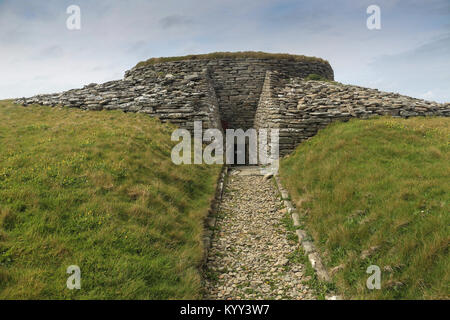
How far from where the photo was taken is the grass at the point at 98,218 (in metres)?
5.59

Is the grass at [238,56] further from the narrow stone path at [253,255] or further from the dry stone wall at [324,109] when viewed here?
the narrow stone path at [253,255]

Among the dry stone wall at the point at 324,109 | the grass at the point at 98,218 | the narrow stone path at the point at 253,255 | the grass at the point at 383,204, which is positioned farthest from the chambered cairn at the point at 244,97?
the grass at the point at 98,218

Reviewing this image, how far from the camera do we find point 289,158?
16406mm

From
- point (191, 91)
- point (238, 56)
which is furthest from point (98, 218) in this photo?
point (238, 56)

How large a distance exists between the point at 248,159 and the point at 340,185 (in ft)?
37.2

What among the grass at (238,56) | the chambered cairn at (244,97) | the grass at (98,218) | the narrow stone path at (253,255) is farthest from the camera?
the grass at (238,56)

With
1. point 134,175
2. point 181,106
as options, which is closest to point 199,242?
point 134,175

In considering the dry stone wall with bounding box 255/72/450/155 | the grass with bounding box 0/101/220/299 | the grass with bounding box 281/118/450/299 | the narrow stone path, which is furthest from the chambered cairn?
the grass with bounding box 0/101/220/299

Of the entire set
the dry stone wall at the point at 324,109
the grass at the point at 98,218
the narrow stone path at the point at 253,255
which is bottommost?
the narrow stone path at the point at 253,255

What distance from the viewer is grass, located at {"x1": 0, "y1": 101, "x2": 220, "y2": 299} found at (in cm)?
559

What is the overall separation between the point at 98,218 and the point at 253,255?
14.6ft

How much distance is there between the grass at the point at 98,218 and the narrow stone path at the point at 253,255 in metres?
0.80

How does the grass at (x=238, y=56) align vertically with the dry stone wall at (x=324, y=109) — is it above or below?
above
